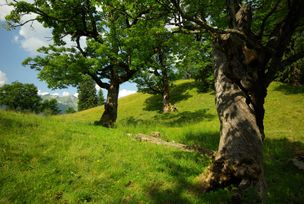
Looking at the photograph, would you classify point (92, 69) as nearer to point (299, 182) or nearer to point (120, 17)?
point (120, 17)

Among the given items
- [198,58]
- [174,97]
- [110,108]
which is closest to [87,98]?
[174,97]

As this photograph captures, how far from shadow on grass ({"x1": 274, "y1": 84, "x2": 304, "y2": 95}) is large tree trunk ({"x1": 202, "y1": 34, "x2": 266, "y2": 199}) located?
1091 inches

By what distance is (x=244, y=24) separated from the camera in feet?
31.0

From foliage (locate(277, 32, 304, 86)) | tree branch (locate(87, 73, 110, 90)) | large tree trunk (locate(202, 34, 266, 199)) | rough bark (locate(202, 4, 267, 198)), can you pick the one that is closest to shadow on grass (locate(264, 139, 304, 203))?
large tree trunk (locate(202, 34, 266, 199))

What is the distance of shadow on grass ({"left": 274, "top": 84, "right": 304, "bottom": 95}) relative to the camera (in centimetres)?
3347

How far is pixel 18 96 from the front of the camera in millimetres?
100375

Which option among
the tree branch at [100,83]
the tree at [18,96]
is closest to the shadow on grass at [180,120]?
the tree branch at [100,83]

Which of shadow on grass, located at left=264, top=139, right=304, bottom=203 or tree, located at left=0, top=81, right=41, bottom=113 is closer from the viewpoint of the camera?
shadow on grass, located at left=264, top=139, right=304, bottom=203

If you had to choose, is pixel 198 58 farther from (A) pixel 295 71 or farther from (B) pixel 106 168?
(B) pixel 106 168

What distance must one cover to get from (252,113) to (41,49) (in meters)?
20.4

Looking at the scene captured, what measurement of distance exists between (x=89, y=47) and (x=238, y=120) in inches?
671

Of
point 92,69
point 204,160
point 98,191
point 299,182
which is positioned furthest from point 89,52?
point 299,182

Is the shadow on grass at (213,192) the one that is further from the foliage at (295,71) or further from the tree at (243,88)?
the foliage at (295,71)

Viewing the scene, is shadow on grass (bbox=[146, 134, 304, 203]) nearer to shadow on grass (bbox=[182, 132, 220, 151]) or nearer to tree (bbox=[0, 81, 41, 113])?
shadow on grass (bbox=[182, 132, 220, 151])
